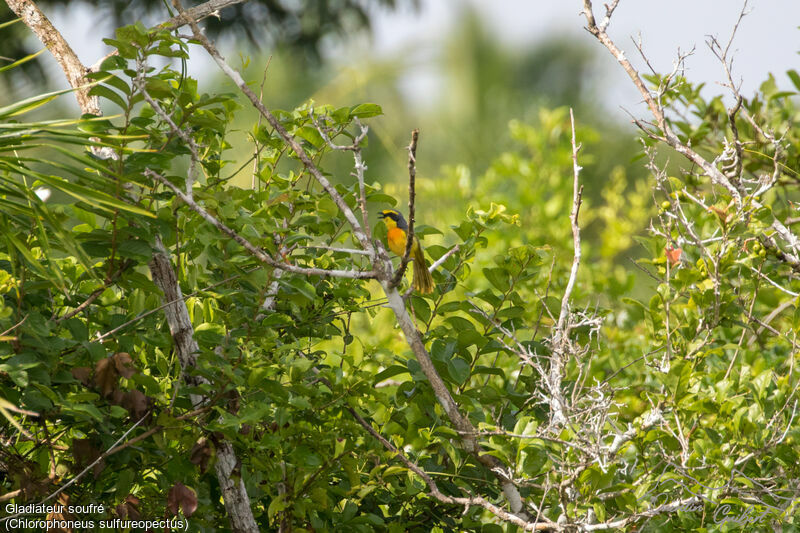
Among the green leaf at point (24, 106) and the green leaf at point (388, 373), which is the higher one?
Result: the green leaf at point (24, 106)

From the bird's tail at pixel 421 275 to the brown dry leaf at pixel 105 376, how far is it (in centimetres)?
130

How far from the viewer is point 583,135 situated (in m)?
5.13

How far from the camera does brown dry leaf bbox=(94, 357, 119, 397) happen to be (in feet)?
5.07

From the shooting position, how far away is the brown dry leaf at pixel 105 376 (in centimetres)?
155

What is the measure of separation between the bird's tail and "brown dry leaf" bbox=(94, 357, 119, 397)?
51.1 inches

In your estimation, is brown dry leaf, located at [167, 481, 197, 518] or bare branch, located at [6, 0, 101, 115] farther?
bare branch, located at [6, 0, 101, 115]

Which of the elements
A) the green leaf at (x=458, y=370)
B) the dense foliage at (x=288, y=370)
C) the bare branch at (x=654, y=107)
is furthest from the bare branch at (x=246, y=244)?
the bare branch at (x=654, y=107)

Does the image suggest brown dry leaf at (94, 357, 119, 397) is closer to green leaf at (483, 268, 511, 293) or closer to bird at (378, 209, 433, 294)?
green leaf at (483, 268, 511, 293)

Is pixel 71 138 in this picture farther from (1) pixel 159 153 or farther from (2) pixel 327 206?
(2) pixel 327 206

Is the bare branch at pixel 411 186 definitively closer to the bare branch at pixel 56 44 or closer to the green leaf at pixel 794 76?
the bare branch at pixel 56 44

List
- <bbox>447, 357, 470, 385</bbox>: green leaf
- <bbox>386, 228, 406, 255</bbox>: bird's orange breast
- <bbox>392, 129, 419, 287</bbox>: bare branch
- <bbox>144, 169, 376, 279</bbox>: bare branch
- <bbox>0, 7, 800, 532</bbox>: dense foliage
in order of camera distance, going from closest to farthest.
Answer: <bbox>392, 129, 419, 287</bbox>: bare branch → <bbox>144, 169, 376, 279</bbox>: bare branch → <bbox>0, 7, 800, 532</bbox>: dense foliage → <bbox>447, 357, 470, 385</bbox>: green leaf → <bbox>386, 228, 406, 255</bbox>: bird's orange breast

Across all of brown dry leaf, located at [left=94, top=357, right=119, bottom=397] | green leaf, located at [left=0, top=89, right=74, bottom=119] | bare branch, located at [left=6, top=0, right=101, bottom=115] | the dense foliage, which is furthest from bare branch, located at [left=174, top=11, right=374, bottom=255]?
brown dry leaf, located at [left=94, top=357, right=119, bottom=397]

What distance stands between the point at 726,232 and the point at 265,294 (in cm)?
115

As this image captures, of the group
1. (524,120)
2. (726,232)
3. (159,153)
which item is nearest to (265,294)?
(159,153)
